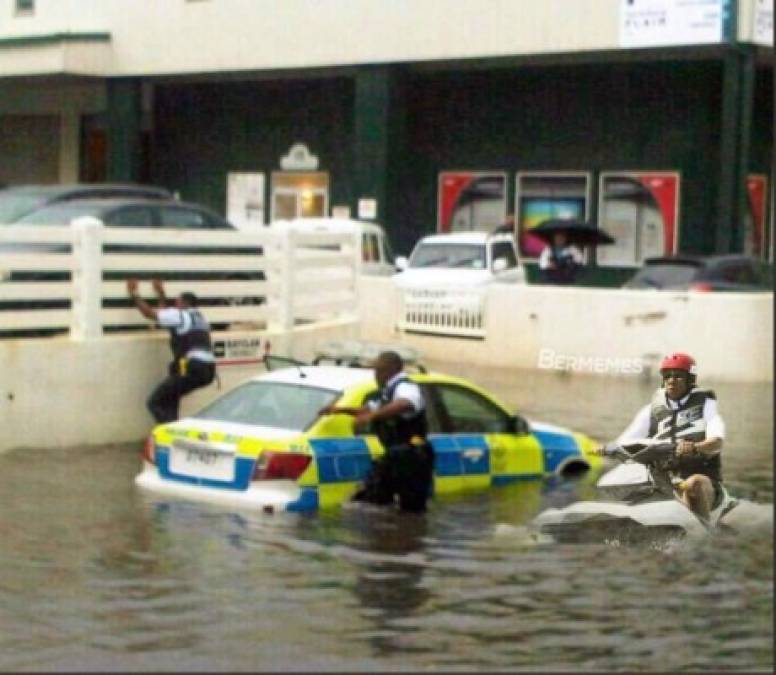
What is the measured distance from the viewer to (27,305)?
1625 centimetres

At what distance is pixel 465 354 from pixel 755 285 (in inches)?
156

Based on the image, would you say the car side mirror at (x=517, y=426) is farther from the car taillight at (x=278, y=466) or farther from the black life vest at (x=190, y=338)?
the black life vest at (x=190, y=338)

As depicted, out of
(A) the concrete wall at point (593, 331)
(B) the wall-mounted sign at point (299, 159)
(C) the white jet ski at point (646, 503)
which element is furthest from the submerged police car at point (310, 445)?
(B) the wall-mounted sign at point (299, 159)

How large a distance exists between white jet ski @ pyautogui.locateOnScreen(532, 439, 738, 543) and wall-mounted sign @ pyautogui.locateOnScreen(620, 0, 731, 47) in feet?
66.6

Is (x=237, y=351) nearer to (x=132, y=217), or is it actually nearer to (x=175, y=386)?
(x=175, y=386)

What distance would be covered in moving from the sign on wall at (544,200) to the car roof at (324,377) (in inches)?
849

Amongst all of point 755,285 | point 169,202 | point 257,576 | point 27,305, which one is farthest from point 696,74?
point 257,576

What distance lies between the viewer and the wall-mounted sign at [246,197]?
39.5 meters

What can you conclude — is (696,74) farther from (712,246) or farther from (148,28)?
(148,28)

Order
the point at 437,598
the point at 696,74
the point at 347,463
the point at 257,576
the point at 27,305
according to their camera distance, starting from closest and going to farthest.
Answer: the point at 437,598, the point at 257,576, the point at 347,463, the point at 27,305, the point at 696,74

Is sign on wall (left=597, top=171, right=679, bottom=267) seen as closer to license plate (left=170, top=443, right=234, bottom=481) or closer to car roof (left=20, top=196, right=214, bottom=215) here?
car roof (left=20, top=196, right=214, bottom=215)

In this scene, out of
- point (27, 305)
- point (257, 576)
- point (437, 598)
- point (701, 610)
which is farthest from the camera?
point (27, 305)

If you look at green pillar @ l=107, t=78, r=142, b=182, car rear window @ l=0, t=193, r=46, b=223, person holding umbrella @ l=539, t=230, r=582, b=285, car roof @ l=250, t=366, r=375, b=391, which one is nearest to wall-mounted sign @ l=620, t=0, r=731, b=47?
person holding umbrella @ l=539, t=230, r=582, b=285

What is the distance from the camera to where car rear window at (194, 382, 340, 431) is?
12656mm
